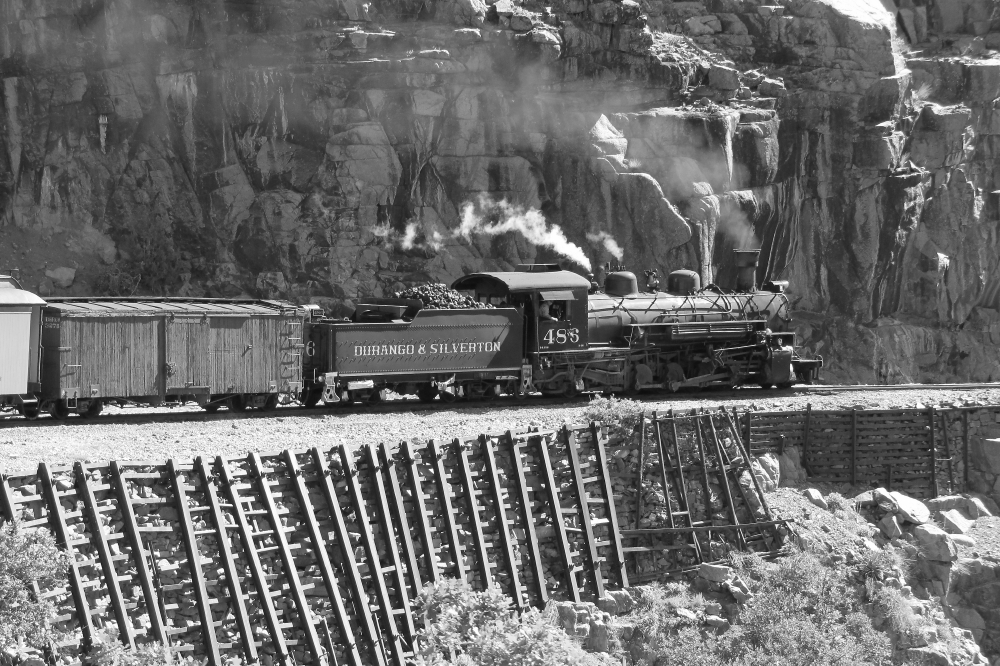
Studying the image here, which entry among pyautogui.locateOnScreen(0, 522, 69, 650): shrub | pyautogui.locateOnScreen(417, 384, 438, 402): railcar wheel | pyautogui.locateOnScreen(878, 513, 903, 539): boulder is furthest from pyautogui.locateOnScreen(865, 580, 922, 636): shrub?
pyautogui.locateOnScreen(0, 522, 69, 650): shrub

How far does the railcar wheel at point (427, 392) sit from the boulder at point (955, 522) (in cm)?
1049

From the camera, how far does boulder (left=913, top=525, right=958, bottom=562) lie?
20406 mm

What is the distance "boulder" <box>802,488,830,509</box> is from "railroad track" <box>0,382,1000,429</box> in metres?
3.87

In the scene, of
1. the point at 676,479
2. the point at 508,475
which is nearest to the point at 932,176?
the point at 676,479

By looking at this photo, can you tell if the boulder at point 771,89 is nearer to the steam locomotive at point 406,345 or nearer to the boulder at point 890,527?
the steam locomotive at point 406,345

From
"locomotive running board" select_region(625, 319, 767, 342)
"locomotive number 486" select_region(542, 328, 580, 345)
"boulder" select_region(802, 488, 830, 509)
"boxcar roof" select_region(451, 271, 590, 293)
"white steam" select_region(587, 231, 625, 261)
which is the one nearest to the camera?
"boulder" select_region(802, 488, 830, 509)

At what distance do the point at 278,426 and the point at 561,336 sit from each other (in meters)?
8.22

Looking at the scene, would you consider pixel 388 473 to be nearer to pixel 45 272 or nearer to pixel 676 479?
pixel 676 479

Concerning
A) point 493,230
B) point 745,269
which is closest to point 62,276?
point 493,230

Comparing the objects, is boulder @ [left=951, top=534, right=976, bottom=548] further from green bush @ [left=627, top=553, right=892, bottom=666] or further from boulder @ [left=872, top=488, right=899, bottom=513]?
green bush @ [left=627, top=553, right=892, bottom=666]

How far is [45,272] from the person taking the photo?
37281 mm

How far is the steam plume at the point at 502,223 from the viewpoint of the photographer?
40.1 m

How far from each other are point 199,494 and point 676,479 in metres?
8.60

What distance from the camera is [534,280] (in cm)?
2564
